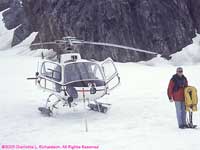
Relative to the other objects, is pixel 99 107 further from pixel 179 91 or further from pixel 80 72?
pixel 179 91

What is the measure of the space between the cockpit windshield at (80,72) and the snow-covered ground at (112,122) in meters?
1.46

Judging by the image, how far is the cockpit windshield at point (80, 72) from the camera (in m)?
13.5

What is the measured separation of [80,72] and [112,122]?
200 centimetres

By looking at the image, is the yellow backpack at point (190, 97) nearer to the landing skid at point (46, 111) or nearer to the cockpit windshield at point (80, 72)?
the cockpit windshield at point (80, 72)

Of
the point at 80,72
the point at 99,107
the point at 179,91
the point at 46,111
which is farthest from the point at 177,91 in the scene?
the point at 46,111

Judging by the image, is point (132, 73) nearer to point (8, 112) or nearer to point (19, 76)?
point (19, 76)

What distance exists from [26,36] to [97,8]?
14.6m

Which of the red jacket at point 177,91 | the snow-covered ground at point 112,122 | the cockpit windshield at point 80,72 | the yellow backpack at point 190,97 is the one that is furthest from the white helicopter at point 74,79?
the yellow backpack at point 190,97

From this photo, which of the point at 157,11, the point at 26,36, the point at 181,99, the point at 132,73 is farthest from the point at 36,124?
the point at 26,36

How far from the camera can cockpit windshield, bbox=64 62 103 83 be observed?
1352 cm

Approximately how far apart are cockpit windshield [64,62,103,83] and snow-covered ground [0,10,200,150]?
146cm

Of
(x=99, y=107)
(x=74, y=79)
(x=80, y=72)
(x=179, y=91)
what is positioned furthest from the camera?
(x=99, y=107)

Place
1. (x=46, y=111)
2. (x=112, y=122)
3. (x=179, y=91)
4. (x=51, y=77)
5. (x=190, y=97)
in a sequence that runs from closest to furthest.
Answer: (x=190, y=97) → (x=179, y=91) → (x=112, y=122) → (x=51, y=77) → (x=46, y=111)

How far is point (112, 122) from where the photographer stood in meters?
13.2
